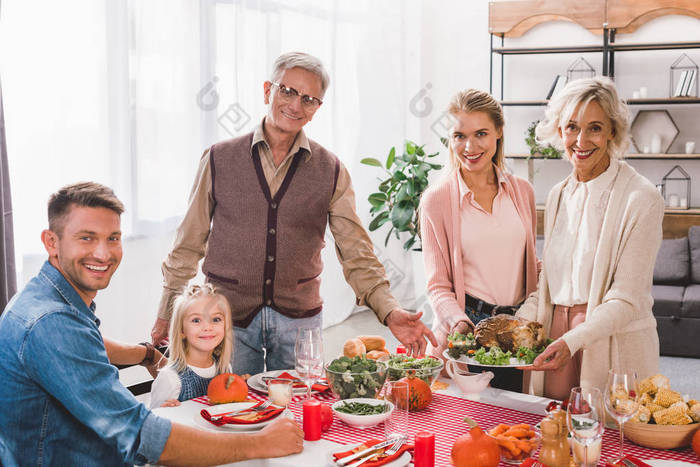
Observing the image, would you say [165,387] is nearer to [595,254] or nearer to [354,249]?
[354,249]

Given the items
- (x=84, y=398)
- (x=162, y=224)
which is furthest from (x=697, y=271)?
(x=84, y=398)

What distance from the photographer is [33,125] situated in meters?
3.16

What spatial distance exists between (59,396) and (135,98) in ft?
8.24

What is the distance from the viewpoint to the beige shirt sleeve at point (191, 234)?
240 cm

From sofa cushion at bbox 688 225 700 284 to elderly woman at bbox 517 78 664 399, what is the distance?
356 cm

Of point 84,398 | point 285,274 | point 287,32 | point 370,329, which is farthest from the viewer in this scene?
point 370,329

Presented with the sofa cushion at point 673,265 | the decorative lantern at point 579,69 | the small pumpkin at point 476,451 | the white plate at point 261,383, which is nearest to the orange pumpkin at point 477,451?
the small pumpkin at point 476,451

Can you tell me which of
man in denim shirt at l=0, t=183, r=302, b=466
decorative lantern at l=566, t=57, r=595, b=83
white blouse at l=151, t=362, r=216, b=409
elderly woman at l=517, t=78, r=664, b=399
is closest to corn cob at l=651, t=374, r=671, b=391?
elderly woman at l=517, t=78, r=664, b=399

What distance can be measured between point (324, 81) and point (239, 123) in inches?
89.6

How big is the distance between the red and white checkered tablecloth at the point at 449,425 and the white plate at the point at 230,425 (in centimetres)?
10

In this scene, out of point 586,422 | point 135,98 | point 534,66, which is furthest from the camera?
point 534,66

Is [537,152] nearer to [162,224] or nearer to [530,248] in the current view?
[162,224]

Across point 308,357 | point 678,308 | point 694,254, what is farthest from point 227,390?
point 694,254

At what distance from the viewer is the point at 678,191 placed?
5918mm
